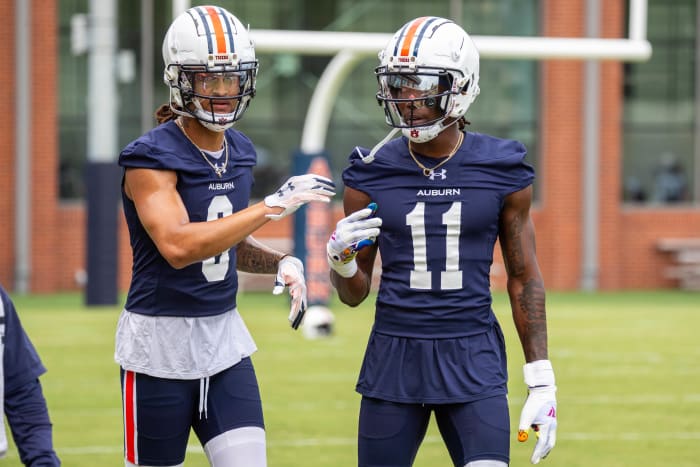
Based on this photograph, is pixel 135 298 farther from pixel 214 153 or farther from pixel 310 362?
pixel 310 362

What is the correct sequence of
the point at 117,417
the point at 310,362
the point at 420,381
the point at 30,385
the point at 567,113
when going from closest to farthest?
the point at 420,381, the point at 30,385, the point at 117,417, the point at 310,362, the point at 567,113

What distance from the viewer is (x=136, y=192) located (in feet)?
13.8

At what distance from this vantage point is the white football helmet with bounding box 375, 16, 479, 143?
13.9 feet

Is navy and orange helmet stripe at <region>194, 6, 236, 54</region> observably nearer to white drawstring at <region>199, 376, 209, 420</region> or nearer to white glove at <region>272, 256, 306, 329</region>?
white glove at <region>272, 256, 306, 329</region>

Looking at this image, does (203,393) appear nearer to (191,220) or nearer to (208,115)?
(191,220)

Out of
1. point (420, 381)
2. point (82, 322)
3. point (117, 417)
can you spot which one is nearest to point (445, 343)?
point (420, 381)

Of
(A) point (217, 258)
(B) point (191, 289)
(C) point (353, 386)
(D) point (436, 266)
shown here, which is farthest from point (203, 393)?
(C) point (353, 386)

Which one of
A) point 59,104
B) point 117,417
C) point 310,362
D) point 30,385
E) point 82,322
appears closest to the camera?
point 30,385

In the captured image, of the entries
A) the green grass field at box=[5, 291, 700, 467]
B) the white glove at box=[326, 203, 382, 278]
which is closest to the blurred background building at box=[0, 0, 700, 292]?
the green grass field at box=[5, 291, 700, 467]

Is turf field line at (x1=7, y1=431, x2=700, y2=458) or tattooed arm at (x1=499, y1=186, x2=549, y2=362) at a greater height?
tattooed arm at (x1=499, y1=186, x2=549, y2=362)

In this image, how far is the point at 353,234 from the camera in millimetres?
4070

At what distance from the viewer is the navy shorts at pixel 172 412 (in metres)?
4.33

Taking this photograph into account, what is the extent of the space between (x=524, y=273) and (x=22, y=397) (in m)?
1.78

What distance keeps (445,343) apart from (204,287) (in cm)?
81
